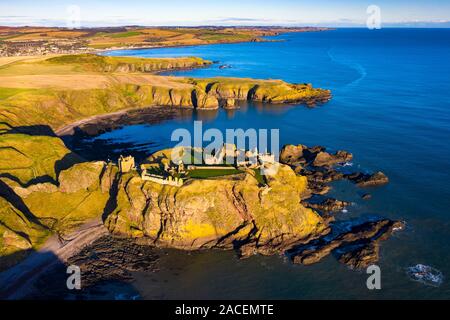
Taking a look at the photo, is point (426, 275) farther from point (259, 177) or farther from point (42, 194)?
point (42, 194)

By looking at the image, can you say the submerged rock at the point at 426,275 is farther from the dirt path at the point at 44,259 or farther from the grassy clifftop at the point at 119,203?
the dirt path at the point at 44,259

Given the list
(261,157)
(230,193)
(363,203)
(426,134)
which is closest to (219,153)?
(261,157)

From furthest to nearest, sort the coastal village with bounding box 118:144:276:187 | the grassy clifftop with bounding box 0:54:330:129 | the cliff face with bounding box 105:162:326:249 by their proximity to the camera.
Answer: the grassy clifftop with bounding box 0:54:330:129
the coastal village with bounding box 118:144:276:187
the cliff face with bounding box 105:162:326:249

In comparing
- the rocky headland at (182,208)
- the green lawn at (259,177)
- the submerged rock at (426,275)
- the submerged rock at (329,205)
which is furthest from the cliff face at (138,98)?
the submerged rock at (426,275)

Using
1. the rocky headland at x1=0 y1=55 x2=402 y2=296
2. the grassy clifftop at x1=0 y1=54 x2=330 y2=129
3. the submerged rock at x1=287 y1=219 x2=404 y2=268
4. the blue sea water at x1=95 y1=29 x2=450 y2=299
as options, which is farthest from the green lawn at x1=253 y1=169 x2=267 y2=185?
the grassy clifftop at x1=0 y1=54 x2=330 y2=129

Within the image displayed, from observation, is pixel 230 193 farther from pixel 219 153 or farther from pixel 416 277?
pixel 416 277

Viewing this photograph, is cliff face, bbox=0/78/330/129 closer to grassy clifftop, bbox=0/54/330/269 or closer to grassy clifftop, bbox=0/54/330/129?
grassy clifftop, bbox=0/54/330/129

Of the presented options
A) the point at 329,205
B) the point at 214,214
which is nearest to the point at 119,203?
the point at 214,214
